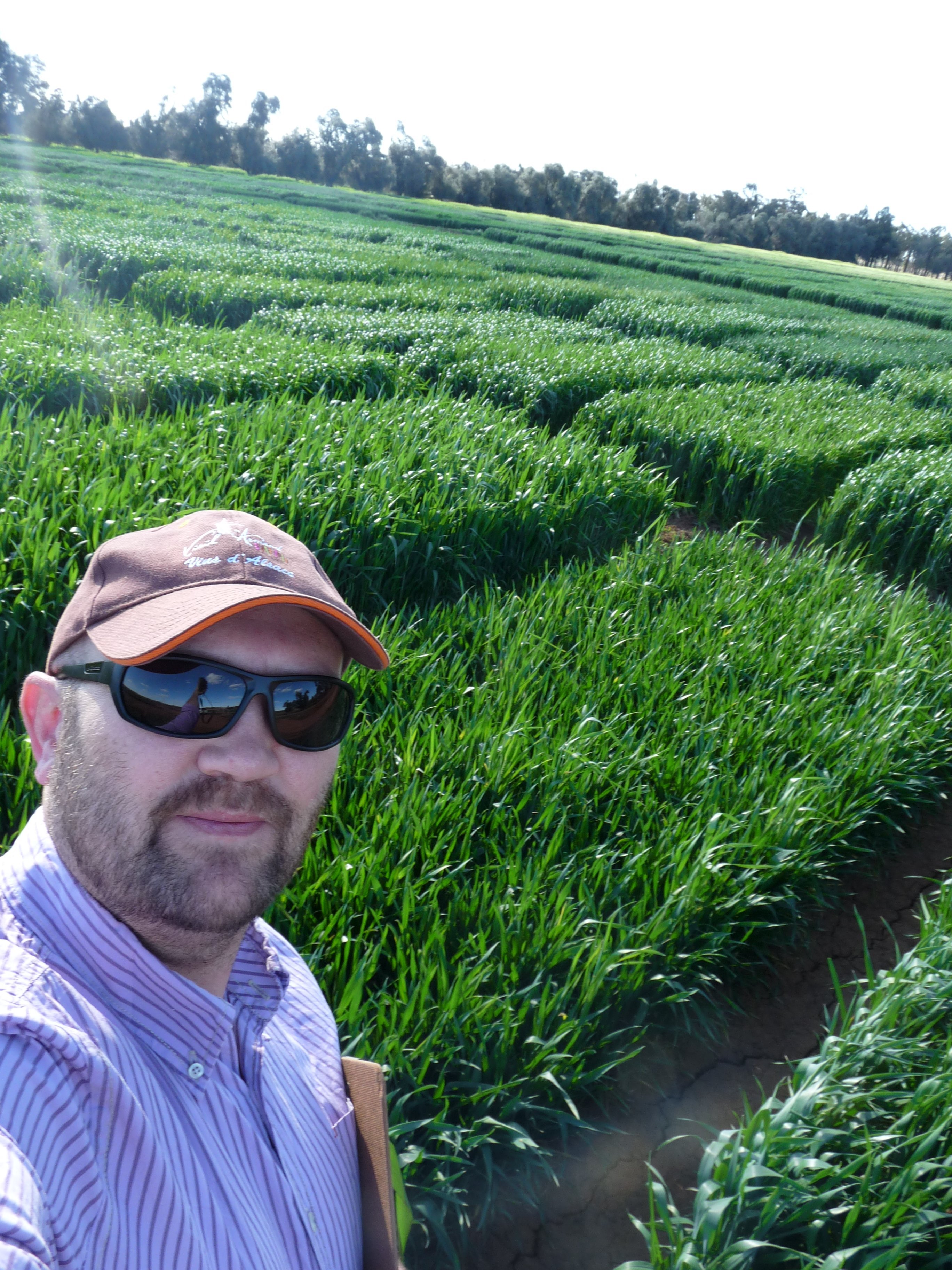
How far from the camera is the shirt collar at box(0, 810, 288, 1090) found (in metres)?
0.89

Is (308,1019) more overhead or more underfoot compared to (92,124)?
more underfoot

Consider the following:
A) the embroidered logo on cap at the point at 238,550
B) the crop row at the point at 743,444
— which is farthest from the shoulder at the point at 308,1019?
the crop row at the point at 743,444

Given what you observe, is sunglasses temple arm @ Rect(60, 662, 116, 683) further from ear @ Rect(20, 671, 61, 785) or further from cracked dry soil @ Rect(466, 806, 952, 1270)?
cracked dry soil @ Rect(466, 806, 952, 1270)

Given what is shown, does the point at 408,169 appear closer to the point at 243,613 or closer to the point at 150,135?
the point at 150,135

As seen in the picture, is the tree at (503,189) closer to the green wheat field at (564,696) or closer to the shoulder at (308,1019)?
the green wheat field at (564,696)

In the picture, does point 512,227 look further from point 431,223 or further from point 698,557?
point 698,557

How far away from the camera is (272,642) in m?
1.16

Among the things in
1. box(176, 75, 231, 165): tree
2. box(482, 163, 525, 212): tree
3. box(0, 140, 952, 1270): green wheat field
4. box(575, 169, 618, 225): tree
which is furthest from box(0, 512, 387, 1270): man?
box(176, 75, 231, 165): tree

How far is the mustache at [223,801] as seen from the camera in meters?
0.99

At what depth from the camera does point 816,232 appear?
77.4 m

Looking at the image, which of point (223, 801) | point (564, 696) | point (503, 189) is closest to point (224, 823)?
point (223, 801)

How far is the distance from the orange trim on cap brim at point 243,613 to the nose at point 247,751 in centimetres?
12

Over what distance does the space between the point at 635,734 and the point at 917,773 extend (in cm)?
134

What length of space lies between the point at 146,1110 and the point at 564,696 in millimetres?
2302
